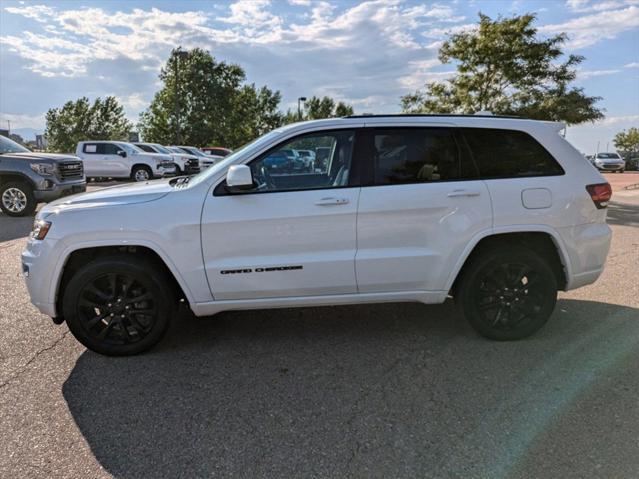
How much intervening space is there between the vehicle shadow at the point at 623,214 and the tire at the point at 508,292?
25.1 feet

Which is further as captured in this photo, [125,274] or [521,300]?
[521,300]

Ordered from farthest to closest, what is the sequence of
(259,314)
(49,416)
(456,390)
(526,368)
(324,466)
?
(259,314)
(526,368)
(456,390)
(49,416)
(324,466)

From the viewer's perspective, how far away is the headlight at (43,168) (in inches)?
412

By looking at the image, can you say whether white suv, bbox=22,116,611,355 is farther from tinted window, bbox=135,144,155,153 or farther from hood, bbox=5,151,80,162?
tinted window, bbox=135,144,155,153

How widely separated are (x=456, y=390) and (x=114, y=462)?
213 cm

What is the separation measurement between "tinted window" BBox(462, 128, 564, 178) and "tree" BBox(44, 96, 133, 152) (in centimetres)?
5303

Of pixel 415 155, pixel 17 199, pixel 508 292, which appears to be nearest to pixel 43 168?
pixel 17 199

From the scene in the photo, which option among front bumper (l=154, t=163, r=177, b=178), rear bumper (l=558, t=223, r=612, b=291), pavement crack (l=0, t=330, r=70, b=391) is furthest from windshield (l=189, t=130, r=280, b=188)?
front bumper (l=154, t=163, r=177, b=178)

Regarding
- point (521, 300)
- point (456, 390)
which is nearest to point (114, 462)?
point (456, 390)

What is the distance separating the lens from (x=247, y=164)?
3713mm

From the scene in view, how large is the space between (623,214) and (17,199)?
14.2 meters

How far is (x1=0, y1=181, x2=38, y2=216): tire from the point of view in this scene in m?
10.6

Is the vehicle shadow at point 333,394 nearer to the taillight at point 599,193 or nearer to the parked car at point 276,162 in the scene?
the taillight at point 599,193

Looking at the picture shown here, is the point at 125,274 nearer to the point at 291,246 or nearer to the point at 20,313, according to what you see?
the point at 291,246
